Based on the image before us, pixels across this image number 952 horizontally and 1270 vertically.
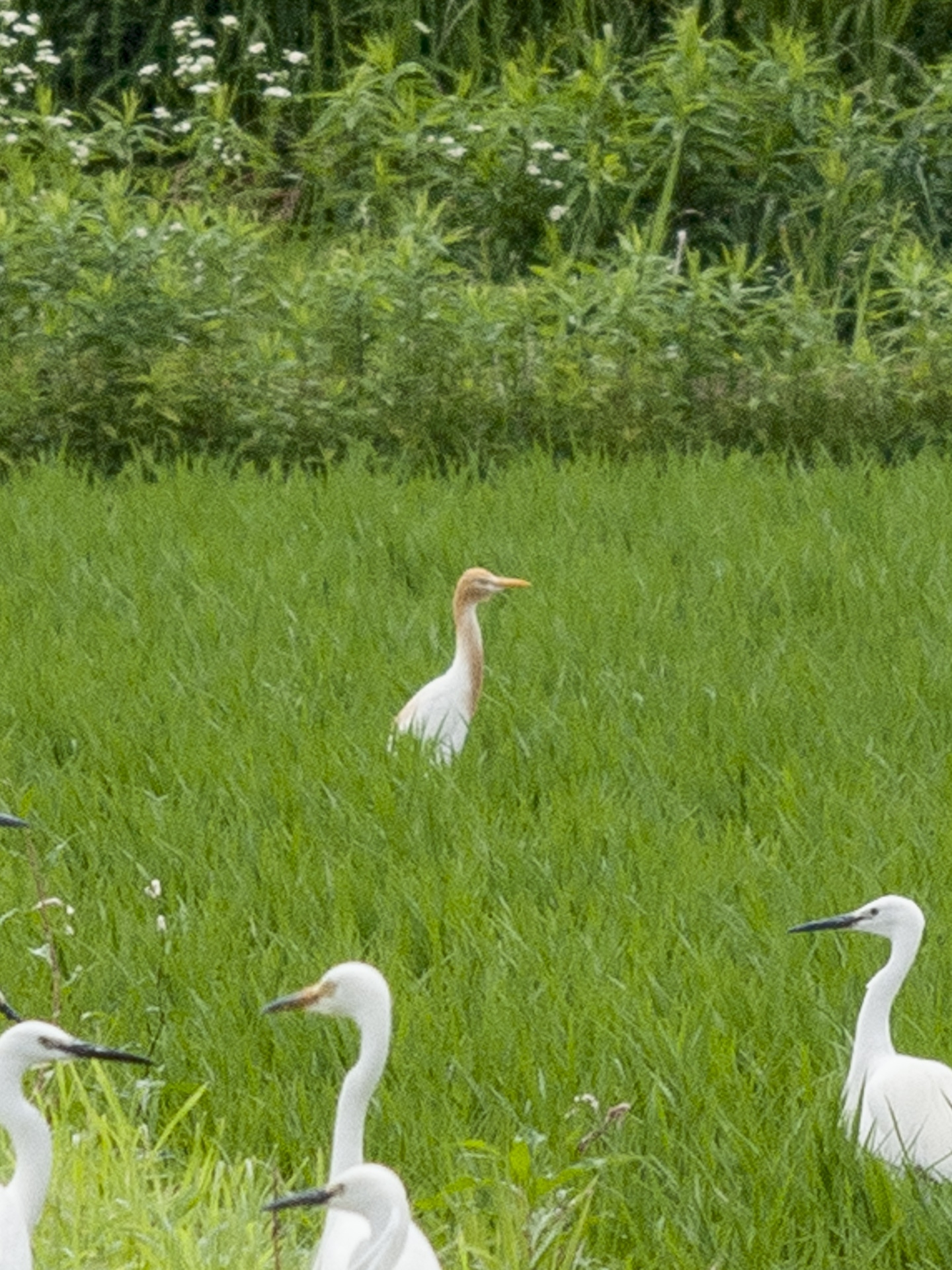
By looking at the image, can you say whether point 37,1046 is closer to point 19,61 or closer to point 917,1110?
point 917,1110

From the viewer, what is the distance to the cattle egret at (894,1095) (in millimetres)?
2355

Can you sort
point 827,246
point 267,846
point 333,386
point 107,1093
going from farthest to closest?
point 827,246
point 333,386
point 267,846
point 107,1093

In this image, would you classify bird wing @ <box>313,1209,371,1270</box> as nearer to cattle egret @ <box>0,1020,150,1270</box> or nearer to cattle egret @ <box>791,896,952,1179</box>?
cattle egret @ <box>0,1020,150,1270</box>

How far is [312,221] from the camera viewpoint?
31.8ft

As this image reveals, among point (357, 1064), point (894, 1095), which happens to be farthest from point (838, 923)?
point (357, 1064)

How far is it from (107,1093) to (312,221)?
292 inches

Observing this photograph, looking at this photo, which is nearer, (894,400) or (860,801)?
(860,801)

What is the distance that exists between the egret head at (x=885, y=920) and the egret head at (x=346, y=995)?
76 centimetres

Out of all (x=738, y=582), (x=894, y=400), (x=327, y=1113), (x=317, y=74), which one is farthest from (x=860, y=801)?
(x=317, y=74)

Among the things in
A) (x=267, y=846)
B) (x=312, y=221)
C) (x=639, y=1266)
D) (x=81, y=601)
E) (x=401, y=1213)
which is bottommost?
(x=312, y=221)

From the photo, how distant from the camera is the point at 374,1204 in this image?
64.3 inches

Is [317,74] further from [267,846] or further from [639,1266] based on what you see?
[639,1266]

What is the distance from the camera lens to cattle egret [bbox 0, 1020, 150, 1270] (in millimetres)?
1993

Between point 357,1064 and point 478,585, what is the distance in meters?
2.26
